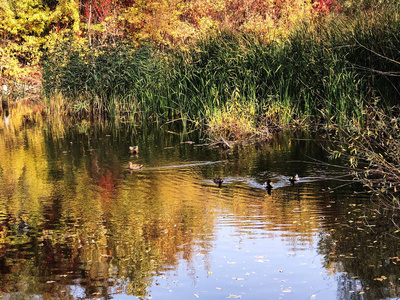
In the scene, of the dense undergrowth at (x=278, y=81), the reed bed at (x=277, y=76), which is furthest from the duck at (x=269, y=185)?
the reed bed at (x=277, y=76)

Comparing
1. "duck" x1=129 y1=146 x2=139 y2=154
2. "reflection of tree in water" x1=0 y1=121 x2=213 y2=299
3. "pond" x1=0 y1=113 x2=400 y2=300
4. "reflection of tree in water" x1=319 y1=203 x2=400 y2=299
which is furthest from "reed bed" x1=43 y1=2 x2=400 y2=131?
"reflection of tree in water" x1=319 y1=203 x2=400 y2=299

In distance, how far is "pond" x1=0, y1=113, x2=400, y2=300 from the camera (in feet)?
17.7

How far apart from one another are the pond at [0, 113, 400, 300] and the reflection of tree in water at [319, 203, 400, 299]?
1 cm

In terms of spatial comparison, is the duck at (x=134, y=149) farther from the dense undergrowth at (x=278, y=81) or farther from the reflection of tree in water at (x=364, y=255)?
the reflection of tree in water at (x=364, y=255)

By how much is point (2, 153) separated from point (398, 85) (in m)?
8.34

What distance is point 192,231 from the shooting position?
23.3 ft

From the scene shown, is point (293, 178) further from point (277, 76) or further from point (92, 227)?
point (277, 76)

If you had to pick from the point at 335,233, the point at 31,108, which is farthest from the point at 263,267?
the point at 31,108

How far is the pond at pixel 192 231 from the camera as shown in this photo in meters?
5.39

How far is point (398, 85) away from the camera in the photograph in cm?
1373

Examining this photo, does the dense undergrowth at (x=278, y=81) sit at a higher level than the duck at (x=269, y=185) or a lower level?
higher

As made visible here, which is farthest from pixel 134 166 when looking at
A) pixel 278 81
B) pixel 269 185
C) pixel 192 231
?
pixel 278 81

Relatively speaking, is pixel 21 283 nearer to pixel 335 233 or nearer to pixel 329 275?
pixel 329 275

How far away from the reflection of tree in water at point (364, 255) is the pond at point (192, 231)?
0.04ft
